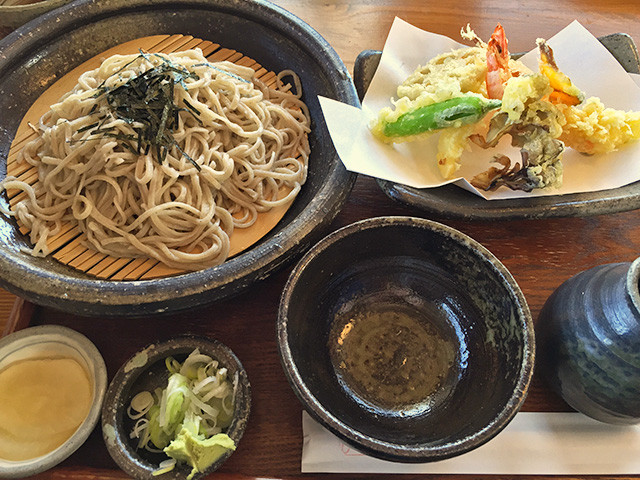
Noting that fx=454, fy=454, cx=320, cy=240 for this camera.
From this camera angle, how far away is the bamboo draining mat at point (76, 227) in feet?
4.98

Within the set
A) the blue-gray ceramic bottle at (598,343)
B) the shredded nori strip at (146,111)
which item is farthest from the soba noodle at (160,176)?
the blue-gray ceramic bottle at (598,343)

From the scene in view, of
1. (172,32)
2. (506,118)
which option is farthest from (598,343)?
(172,32)

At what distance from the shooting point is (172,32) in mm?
2084

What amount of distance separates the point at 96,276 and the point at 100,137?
1.58ft

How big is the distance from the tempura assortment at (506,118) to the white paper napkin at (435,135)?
0.05 metres

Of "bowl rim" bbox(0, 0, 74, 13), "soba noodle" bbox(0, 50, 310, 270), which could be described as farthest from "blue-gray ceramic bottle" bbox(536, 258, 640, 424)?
"bowl rim" bbox(0, 0, 74, 13)

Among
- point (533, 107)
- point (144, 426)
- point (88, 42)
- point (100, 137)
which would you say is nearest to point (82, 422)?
point (144, 426)

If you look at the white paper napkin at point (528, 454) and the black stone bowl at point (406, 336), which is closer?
the black stone bowl at point (406, 336)

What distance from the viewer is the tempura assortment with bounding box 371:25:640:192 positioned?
1590 millimetres

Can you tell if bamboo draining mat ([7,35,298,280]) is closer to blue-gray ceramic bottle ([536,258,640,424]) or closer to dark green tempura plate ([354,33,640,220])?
dark green tempura plate ([354,33,640,220])

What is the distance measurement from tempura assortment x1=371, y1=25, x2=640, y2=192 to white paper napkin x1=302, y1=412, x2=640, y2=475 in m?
0.79

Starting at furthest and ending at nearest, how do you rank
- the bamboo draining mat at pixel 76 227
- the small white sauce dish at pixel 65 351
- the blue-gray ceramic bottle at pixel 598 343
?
1. the bamboo draining mat at pixel 76 227
2. the small white sauce dish at pixel 65 351
3. the blue-gray ceramic bottle at pixel 598 343

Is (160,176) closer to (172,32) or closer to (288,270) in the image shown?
(288,270)

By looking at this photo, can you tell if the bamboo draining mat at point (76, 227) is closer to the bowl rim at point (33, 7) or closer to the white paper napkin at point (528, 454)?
the bowl rim at point (33, 7)
